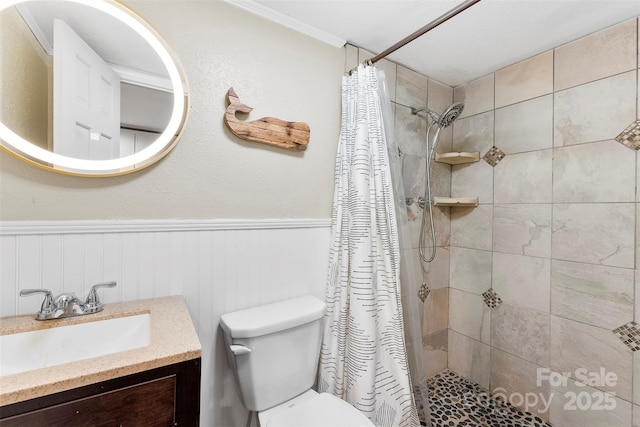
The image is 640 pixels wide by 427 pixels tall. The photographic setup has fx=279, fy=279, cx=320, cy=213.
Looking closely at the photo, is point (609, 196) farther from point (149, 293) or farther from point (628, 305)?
point (149, 293)

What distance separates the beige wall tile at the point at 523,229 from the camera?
5.47 feet

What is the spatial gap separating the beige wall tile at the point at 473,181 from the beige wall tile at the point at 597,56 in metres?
0.59

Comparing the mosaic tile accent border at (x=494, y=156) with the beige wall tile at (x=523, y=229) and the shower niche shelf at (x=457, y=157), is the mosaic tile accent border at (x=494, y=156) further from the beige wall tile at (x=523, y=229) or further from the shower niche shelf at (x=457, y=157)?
the beige wall tile at (x=523, y=229)

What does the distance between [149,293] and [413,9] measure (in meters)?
1.77

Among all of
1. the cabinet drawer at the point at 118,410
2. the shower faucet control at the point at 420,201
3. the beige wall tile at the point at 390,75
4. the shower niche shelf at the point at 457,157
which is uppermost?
the beige wall tile at the point at 390,75

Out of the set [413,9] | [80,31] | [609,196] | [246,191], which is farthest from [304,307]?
[609,196]

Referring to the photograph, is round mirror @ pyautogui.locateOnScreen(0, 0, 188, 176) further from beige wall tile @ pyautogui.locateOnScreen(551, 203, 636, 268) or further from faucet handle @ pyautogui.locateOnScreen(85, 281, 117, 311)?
beige wall tile @ pyautogui.locateOnScreen(551, 203, 636, 268)

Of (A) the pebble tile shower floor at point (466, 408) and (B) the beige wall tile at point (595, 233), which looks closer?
(B) the beige wall tile at point (595, 233)

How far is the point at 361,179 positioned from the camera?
1.41 m

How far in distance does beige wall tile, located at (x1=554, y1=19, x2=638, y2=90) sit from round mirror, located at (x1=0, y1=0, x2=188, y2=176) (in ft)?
6.68

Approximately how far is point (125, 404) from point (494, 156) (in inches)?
88.2

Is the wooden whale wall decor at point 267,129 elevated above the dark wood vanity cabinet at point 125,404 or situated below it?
above

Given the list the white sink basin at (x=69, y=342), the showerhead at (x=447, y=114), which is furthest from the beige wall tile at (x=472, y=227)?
the white sink basin at (x=69, y=342)

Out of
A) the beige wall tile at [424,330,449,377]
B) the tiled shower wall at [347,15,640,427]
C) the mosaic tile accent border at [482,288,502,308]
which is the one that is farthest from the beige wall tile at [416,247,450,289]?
the beige wall tile at [424,330,449,377]
